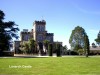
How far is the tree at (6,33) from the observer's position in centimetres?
5716

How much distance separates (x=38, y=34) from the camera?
110 m

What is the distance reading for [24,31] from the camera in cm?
11575

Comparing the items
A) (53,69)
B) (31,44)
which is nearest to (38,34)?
(31,44)

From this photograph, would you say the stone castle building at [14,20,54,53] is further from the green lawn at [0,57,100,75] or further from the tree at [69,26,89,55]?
the green lawn at [0,57,100,75]

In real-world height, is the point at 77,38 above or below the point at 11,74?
above

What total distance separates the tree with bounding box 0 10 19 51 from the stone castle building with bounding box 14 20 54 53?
46.2m

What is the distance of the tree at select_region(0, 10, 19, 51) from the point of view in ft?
188

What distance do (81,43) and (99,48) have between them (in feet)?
82.4

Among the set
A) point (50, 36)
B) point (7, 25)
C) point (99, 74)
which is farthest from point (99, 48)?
point (99, 74)

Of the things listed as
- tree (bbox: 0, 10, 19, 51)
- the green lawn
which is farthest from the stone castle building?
the green lawn

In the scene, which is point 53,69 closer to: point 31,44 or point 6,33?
point 6,33

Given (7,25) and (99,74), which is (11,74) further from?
(7,25)

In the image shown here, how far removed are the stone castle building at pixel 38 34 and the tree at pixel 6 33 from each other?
46.2 meters

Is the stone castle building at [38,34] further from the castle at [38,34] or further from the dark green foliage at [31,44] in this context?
the dark green foliage at [31,44]
